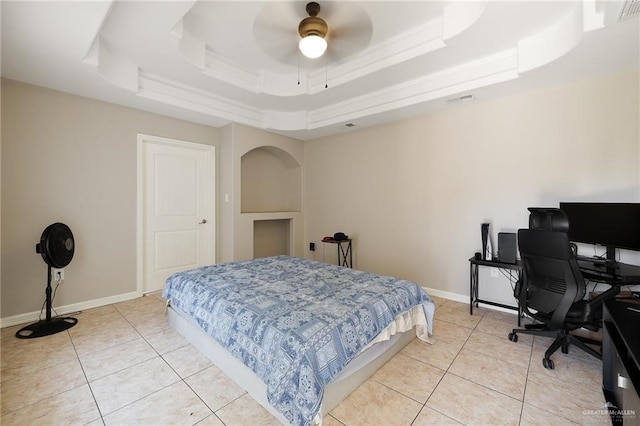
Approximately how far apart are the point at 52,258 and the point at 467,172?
464cm

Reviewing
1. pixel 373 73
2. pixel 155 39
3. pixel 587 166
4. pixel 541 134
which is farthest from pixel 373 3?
pixel 587 166

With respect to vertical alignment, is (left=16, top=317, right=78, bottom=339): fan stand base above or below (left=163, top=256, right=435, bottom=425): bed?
below

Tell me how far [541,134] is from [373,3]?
2.24 metres

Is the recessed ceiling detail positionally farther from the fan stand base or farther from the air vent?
the fan stand base

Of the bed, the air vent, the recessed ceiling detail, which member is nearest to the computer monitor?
the recessed ceiling detail

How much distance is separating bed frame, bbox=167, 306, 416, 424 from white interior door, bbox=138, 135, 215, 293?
169 cm

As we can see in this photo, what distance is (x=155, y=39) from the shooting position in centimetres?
239

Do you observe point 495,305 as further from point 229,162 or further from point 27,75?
point 27,75

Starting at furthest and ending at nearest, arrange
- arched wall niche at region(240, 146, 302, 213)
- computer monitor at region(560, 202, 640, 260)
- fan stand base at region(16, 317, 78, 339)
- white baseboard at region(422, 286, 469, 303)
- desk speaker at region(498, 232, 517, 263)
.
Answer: arched wall niche at region(240, 146, 302, 213)
white baseboard at region(422, 286, 469, 303)
desk speaker at region(498, 232, 517, 263)
fan stand base at region(16, 317, 78, 339)
computer monitor at region(560, 202, 640, 260)

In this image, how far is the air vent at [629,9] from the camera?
1688 mm

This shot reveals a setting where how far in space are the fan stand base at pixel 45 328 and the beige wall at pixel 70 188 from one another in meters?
0.31

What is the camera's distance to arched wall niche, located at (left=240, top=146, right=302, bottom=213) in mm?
4902

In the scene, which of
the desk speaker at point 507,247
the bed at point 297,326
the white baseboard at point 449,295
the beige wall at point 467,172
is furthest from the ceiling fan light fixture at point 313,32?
the white baseboard at point 449,295

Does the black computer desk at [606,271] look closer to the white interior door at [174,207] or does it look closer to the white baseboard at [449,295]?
the white baseboard at [449,295]
